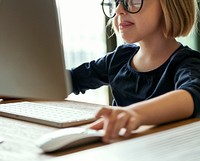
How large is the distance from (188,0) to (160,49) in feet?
0.60

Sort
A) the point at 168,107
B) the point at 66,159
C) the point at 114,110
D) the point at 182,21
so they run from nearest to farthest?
1. the point at 66,159
2. the point at 114,110
3. the point at 168,107
4. the point at 182,21

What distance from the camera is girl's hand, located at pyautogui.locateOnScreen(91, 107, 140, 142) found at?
728 mm

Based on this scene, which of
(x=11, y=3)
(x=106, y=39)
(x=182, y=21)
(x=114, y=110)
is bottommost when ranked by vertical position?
(x=106, y=39)

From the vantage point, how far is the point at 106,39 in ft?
9.78

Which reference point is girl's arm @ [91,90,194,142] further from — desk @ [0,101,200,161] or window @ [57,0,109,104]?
window @ [57,0,109,104]

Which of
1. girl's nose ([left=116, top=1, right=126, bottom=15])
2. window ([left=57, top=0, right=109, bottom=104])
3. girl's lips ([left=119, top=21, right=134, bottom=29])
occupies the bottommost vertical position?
window ([left=57, top=0, right=109, bottom=104])

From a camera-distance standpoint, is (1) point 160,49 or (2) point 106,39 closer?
(1) point 160,49

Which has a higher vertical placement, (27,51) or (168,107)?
(27,51)

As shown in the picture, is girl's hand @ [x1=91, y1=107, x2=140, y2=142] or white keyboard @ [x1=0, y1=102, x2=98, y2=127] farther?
white keyboard @ [x1=0, y1=102, x2=98, y2=127]

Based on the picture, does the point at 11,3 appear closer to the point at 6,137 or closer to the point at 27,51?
the point at 27,51

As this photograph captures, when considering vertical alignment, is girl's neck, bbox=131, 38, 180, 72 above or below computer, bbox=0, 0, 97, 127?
below

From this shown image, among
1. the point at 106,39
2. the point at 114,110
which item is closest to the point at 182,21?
the point at 114,110

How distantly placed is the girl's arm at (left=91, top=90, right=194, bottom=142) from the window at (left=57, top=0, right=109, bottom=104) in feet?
6.26

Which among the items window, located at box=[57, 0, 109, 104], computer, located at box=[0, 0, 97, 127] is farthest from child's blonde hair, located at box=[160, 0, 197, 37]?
window, located at box=[57, 0, 109, 104]
